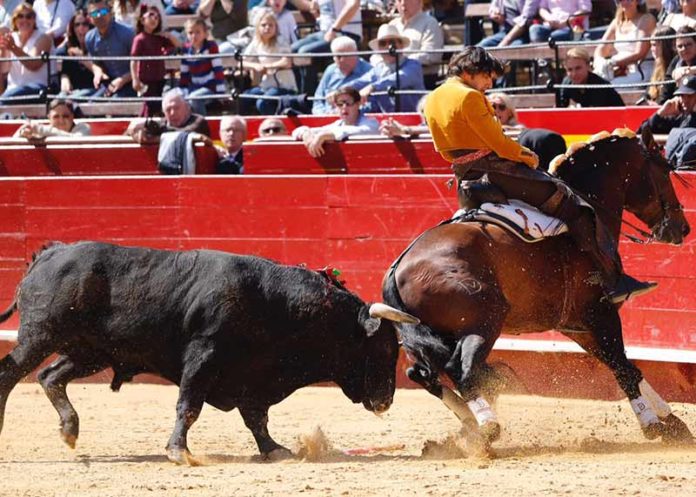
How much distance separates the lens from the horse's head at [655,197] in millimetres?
7230

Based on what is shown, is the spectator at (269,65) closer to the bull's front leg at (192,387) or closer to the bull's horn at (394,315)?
the bull's front leg at (192,387)

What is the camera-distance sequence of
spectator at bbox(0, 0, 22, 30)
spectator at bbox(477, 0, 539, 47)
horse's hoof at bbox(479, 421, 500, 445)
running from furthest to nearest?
spectator at bbox(0, 0, 22, 30) < spectator at bbox(477, 0, 539, 47) < horse's hoof at bbox(479, 421, 500, 445)

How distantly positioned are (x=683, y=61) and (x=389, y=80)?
258 cm

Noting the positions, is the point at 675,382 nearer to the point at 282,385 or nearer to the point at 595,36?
the point at 282,385

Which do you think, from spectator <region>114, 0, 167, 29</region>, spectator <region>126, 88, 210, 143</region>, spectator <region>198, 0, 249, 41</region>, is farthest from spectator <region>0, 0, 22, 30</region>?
spectator <region>126, 88, 210, 143</region>

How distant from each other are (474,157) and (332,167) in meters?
3.45

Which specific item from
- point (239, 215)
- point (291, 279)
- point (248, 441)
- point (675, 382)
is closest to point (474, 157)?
point (291, 279)

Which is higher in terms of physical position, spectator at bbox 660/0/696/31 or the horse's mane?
spectator at bbox 660/0/696/31

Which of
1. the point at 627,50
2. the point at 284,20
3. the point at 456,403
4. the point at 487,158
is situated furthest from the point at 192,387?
the point at 284,20

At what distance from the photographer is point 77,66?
13.3 m

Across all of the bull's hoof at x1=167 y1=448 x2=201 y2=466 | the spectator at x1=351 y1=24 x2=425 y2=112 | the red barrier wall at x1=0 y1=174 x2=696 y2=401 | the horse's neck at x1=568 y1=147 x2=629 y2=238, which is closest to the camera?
the bull's hoof at x1=167 y1=448 x2=201 y2=466

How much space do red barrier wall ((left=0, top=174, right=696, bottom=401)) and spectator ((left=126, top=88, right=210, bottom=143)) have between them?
2.80 feet

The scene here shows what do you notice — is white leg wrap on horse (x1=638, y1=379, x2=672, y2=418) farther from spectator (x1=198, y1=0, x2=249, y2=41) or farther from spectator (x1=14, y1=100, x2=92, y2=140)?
spectator (x1=198, y1=0, x2=249, y2=41)

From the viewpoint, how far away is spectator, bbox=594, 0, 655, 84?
35.1 feet
